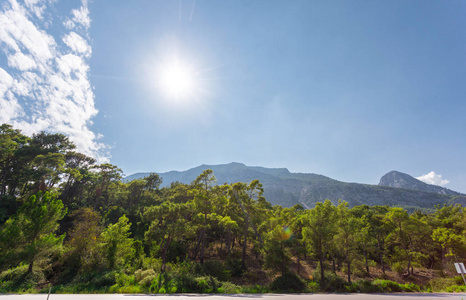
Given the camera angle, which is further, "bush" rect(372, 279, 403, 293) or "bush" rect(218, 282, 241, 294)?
"bush" rect(372, 279, 403, 293)

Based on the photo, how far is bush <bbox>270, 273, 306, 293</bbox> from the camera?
16953 mm

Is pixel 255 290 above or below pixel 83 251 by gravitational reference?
below

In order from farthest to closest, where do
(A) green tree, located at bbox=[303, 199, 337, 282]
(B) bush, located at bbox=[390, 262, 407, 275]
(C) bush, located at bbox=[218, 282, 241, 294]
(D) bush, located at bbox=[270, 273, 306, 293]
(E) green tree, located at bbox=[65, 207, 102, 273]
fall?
(B) bush, located at bbox=[390, 262, 407, 275] < (A) green tree, located at bbox=[303, 199, 337, 282] < (E) green tree, located at bbox=[65, 207, 102, 273] < (D) bush, located at bbox=[270, 273, 306, 293] < (C) bush, located at bbox=[218, 282, 241, 294]

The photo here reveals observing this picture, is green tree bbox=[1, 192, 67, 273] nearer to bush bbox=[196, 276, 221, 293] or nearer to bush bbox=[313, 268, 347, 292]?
bush bbox=[196, 276, 221, 293]

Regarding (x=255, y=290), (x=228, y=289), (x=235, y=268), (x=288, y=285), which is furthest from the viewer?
(x=235, y=268)

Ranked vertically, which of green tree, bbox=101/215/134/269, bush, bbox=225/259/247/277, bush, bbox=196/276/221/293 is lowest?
bush, bbox=225/259/247/277

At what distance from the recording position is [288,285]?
17.5 meters

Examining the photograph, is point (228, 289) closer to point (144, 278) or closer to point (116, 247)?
point (144, 278)

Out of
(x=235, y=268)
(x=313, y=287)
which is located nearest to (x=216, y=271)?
(x=235, y=268)

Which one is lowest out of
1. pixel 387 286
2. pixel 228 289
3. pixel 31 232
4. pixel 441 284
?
pixel 441 284

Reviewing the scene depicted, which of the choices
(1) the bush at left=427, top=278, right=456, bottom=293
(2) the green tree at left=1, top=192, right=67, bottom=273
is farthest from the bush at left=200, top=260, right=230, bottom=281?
(1) the bush at left=427, top=278, right=456, bottom=293

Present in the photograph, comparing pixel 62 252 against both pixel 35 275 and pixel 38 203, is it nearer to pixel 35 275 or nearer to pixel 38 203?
pixel 35 275

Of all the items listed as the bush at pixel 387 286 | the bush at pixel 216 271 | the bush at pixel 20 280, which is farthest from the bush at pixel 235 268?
the bush at pixel 20 280

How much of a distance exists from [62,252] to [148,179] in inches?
1290
